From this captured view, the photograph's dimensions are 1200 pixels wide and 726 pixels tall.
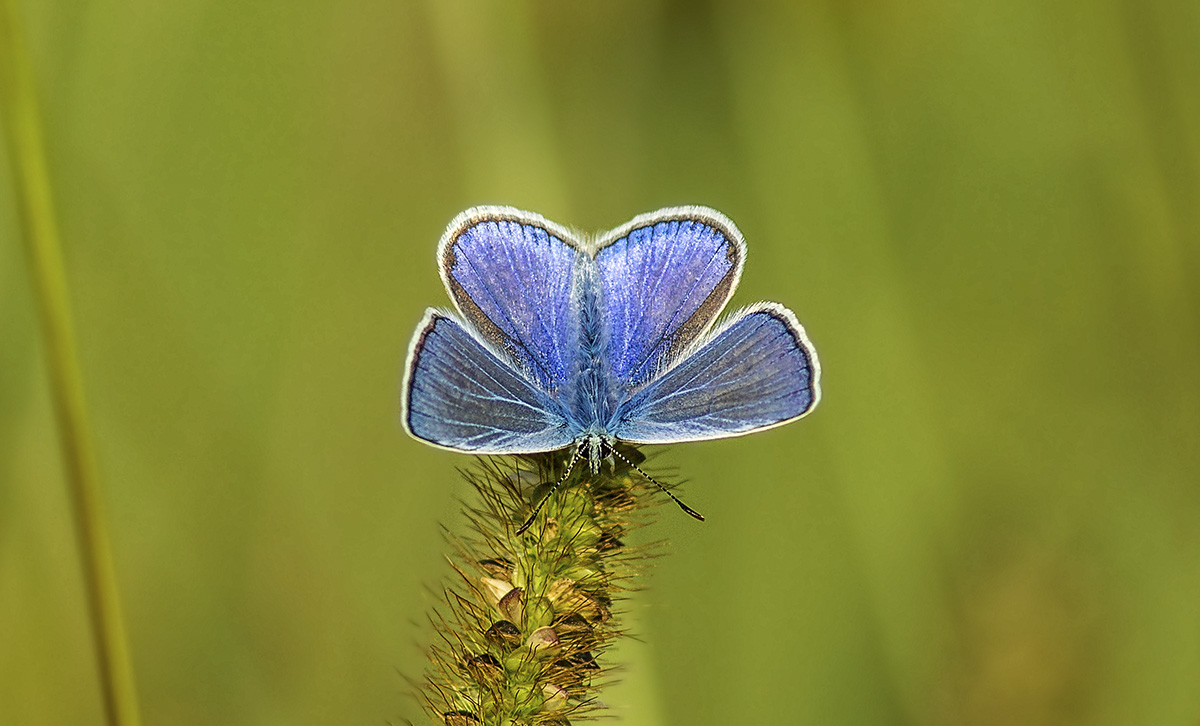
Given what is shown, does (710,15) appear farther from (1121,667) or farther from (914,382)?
(1121,667)

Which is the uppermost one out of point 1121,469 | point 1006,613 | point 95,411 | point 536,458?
point 95,411

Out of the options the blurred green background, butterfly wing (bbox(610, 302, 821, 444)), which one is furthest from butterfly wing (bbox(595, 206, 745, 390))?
the blurred green background

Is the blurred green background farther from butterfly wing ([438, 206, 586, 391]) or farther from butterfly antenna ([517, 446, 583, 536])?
butterfly antenna ([517, 446, 583, 536])

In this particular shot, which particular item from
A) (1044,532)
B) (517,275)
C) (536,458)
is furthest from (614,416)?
(1044,532)

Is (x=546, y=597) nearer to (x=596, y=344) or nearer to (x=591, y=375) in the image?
(x=591, y=375)

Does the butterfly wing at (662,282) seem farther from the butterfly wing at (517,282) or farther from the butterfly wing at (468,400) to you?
the butterfly wing at (468,400)

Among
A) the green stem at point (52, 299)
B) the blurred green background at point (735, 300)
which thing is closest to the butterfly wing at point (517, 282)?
the blurred green background at point (735, 300)

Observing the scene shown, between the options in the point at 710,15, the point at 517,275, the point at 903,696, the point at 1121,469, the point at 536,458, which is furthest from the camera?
the point at 710,15
